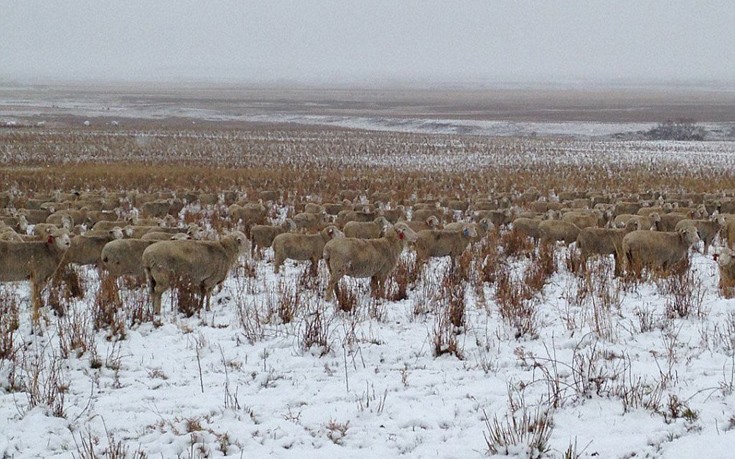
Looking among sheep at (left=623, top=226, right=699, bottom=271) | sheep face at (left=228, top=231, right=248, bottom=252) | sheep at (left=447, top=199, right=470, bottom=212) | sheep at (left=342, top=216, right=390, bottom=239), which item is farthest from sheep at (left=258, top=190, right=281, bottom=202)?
sheep at (left=623, top=226, right=699, bottom=271)

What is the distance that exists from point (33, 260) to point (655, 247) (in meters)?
10.2

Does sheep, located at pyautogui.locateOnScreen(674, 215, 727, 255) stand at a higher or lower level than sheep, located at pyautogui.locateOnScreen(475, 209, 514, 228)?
higher

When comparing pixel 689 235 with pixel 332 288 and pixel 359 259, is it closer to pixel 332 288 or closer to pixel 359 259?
pixel 359 259

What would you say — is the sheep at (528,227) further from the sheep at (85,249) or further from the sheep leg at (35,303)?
the sheep leg at (35,303)

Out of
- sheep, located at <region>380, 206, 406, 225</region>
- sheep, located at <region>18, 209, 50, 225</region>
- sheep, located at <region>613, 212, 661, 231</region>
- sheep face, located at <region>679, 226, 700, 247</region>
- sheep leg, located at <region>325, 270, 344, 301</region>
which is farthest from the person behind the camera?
sheep, located at <region>380, 206, 406, 225</region>

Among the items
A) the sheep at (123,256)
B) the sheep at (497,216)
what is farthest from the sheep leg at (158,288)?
the sheep at (497,216)

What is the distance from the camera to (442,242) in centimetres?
1327

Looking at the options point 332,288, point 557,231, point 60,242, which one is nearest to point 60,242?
point 60,242

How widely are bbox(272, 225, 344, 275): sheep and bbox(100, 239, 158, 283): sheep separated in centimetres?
258

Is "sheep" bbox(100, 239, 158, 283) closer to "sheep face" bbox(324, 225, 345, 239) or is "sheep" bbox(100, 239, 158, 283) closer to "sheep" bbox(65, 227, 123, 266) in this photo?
"sheep" bbox(65, 227, 123, 266)

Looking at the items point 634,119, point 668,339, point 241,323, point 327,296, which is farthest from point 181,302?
point 634,119

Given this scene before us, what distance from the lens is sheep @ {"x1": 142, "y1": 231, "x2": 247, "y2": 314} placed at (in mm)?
9344

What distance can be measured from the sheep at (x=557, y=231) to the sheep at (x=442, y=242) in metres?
2.16

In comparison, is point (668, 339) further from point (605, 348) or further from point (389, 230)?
point (389, 230)
